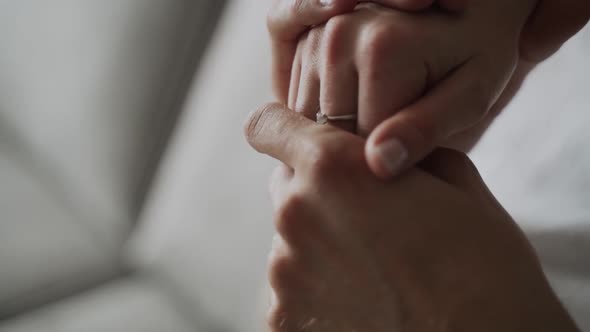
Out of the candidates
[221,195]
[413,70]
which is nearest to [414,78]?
[413,70]

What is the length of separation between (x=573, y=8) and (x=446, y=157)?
0.16m

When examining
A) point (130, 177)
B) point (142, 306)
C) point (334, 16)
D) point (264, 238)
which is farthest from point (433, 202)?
point (130, 177)

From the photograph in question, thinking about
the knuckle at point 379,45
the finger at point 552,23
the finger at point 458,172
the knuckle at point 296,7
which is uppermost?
the knuckle at point 296,7

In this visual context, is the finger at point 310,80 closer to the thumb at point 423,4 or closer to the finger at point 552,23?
the thumb at point 423,4

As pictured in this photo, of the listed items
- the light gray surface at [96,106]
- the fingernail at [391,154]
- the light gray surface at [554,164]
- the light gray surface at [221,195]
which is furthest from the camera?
the light gray surface at [96,106]

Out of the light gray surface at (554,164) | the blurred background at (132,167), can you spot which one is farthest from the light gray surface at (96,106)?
the light gray surface at (554,164)

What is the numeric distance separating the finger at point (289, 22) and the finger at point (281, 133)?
74mm

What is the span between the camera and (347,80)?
432mm

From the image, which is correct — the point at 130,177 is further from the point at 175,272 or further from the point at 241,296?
the point at 241,296

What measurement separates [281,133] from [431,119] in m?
0.12

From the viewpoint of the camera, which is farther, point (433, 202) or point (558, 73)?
point (558, 73)

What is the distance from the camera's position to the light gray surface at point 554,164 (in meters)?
0.49

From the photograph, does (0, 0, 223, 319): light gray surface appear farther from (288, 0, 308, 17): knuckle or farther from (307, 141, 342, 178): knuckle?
(307, 141, 342, 178): knuckle

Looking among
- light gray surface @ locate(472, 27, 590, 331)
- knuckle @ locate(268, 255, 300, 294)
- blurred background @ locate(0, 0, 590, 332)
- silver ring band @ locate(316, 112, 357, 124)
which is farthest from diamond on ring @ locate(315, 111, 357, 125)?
blurred background @ locate(0, 0, 590, 332)
